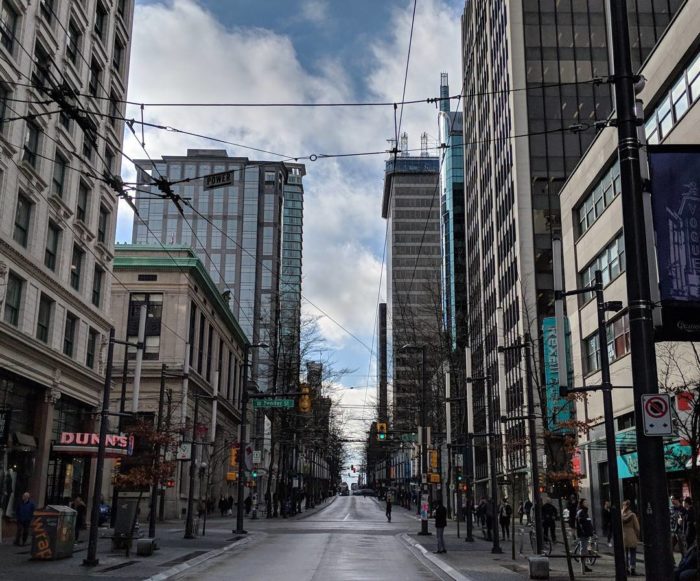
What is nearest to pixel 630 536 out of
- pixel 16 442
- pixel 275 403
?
pixel 275 403

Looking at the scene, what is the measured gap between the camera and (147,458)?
28344mm

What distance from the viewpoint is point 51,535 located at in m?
22.1

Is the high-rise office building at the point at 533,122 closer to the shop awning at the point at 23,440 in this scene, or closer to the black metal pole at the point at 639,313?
the shop awning at the point at 23,440

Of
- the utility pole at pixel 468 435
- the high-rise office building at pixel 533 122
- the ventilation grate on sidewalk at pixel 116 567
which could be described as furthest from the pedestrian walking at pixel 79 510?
the high-rise office building at pixel 533 122

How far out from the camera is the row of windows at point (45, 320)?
29.0 m

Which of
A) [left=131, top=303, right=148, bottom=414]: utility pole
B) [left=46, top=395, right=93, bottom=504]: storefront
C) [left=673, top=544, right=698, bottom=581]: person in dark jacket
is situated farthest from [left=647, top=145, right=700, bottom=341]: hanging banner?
[left=46, top=395, right=93, bottom=504]: storefront

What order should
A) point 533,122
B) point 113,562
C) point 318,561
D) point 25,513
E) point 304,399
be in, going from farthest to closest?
point 533,122 → point 304,399 → point 25,513 → point 318,561 → point 113,562

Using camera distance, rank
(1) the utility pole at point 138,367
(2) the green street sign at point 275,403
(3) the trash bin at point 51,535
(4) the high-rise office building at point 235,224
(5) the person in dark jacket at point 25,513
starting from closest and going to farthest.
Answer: (3) the trash bin at point 51,535 < (1) the utility pole at point 138,367 < (5) the person in dark jacket at point 25,513 < (2) the green street sign at point 275,403 < (4) the high-rise office building at point 235,224

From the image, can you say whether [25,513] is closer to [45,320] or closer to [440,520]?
[45,320]

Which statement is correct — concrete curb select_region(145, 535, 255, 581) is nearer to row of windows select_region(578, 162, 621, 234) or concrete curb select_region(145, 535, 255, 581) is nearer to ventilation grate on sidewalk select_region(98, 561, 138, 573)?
ventilation grate on sidewalk select_region(98, 561, 138, 573)

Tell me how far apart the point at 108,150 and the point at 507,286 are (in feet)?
145

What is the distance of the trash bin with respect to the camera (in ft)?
72.2

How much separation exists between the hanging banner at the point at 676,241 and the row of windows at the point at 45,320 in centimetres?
2469

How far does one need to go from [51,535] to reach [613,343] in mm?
24693
